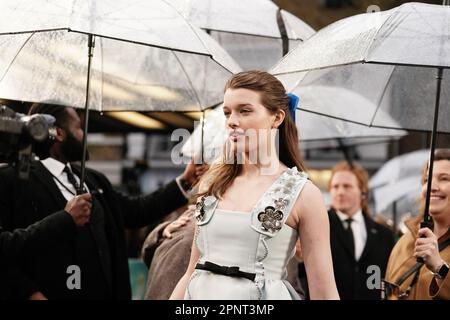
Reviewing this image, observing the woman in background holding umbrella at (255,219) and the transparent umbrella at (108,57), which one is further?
the transparent umbrella at (108,57)

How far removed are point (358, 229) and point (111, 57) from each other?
3.33 meters

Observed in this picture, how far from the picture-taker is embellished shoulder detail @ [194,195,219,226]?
13.4ft

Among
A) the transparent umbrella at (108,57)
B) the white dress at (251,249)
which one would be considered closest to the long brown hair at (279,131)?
the white dress at (251,249)

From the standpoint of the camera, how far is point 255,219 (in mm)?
3990

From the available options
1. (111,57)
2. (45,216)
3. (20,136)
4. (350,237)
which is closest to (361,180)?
(350,237)

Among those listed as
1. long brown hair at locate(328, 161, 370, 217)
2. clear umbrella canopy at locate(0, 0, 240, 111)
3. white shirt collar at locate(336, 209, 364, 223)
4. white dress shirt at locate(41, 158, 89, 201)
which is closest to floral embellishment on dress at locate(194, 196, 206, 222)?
clear umbrella canopy at locate(0, 0, 240, 111)

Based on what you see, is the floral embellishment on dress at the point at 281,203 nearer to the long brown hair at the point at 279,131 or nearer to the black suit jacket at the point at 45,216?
the long brown hair at the point at 279,131

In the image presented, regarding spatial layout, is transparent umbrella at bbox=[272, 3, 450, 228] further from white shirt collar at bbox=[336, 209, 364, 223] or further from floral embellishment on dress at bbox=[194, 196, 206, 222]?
white shirt collar at bbox=[336, 209, 364, 223]

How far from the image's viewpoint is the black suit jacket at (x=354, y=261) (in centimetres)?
849

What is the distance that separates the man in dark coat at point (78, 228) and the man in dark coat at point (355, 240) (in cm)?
225

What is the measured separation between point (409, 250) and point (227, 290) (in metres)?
2.64

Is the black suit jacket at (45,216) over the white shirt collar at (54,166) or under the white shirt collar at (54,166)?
under

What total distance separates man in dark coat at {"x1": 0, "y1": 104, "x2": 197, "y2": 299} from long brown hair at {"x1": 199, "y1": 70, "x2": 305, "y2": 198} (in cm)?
155

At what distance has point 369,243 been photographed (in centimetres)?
905
